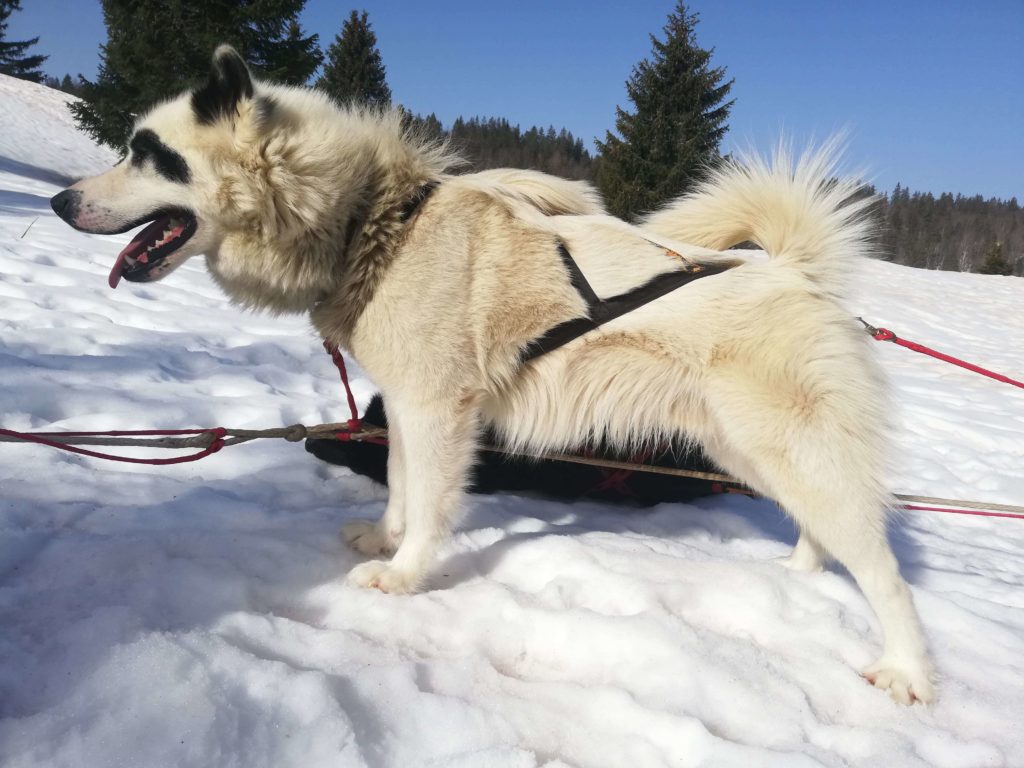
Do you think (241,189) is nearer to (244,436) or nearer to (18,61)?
(244,436)

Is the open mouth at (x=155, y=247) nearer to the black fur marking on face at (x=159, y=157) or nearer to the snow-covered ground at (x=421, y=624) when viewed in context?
the black fur marking on face at (x=159, y=157)

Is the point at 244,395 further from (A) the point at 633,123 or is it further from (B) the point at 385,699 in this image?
(A) the point at 633,123

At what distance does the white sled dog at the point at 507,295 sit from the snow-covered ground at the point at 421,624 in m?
0.26

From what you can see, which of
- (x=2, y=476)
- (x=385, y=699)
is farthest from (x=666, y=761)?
(x=2, y=476)

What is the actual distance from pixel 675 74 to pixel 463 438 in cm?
2323

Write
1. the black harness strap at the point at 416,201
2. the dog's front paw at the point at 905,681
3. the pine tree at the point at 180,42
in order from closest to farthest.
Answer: the dog's front paw at the point at 905,681, the black harness strap at the point at 416,201, the pine tree at the point at 180,42

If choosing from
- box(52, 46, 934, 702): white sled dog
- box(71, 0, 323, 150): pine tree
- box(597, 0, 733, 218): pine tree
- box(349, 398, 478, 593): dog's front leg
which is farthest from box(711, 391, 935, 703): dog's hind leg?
box(597, 0, 733, 218): pine tree

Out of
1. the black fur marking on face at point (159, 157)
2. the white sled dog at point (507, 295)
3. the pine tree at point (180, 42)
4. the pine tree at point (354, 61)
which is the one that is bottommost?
the white sled dog at point (507, 295)

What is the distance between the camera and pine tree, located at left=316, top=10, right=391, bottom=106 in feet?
83.0

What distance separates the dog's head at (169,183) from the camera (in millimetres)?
2117

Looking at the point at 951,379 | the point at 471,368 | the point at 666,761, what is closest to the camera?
the point at 666,761

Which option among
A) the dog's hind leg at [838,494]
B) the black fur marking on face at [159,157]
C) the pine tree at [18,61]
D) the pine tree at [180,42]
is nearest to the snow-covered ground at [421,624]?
the dog's hind leg at [838,494]

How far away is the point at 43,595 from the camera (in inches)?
68.7

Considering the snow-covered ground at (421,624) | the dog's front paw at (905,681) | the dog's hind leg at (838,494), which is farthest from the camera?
the dog's hind leg at (838,494)
